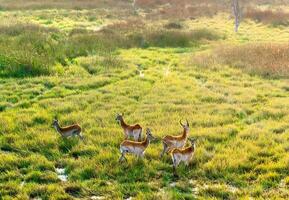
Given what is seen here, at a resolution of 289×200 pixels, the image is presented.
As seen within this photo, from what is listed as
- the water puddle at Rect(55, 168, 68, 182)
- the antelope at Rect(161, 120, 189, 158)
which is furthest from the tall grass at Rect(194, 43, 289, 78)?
the water puddle at Rect(55, 168, 68, 182)

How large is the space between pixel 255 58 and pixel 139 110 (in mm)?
10128

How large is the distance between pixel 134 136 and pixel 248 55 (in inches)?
533

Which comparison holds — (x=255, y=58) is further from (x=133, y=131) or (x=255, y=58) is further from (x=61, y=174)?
(x=61, y=174)

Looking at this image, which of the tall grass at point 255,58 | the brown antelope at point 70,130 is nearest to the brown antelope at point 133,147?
the brown antelope at point 70,130

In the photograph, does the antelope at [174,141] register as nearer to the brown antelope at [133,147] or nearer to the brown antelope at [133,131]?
the brown antelope at [133,147]

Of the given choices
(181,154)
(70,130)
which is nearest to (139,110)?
(70,130)

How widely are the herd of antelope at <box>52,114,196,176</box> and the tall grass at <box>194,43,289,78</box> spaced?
10.4 metres

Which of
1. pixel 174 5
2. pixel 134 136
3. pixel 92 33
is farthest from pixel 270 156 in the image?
pixel 174 5

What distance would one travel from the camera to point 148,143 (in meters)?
11.4

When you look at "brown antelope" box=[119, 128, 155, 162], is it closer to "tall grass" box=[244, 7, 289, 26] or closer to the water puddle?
the water puddle

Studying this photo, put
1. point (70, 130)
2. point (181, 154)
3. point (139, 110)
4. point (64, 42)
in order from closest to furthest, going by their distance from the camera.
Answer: point (181, 154) < point (70, 130) < point (139, 110) < point (64, 42)

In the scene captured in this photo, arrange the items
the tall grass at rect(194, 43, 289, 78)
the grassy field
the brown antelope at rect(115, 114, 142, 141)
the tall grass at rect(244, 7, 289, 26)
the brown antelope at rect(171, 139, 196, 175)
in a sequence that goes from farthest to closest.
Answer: the tall grass at rect(244, 7, 289, 26) → the tall grass at rect(194, 43, 289, 78) → the brown antelope at rect(115, 114, 142, 141) → the brown antelope at rect(171, 139, 196, 175) → the grassy field

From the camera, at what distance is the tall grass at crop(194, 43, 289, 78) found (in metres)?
21.8

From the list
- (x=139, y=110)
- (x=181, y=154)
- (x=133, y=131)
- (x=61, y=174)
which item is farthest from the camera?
(x=139, y=110)
